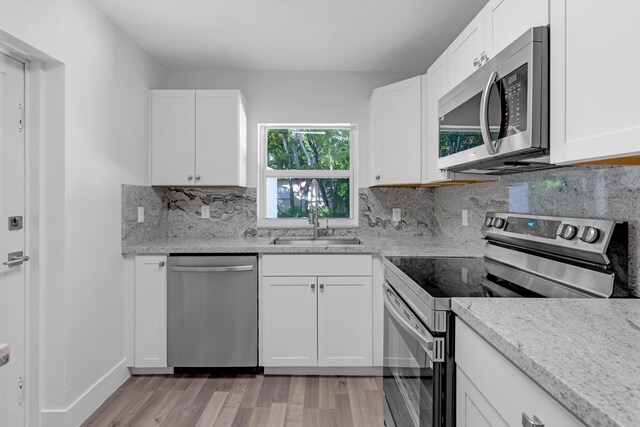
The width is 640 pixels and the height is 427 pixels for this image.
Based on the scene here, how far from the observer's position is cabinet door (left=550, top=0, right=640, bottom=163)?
83 centimetres

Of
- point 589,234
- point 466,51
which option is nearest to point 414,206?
point 466,51

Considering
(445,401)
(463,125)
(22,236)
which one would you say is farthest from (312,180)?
(445,401)

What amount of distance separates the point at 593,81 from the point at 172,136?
8.86ft

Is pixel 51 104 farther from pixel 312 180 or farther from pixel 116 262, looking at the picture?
pixel 312 180

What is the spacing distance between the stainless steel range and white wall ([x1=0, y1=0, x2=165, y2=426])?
5.49 ft

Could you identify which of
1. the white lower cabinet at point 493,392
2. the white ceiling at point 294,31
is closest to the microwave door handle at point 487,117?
the white lower cabinet at point 493,392

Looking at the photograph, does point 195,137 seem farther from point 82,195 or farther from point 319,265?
point 319,265

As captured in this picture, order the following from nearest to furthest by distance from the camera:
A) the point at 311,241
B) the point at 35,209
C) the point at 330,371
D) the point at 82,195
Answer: the point at 35,209
the point at 82,195
the point at 330,371
the point at 311,241

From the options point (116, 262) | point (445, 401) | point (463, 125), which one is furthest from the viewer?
point (116, 262)

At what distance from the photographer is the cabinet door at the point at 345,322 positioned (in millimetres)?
2570

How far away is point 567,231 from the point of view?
1343 mm

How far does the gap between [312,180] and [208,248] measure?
1197mm

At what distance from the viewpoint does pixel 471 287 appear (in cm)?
133

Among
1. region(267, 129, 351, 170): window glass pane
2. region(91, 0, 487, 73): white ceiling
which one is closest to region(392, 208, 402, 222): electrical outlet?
region(267, 129, 351, 170): window glass pane
